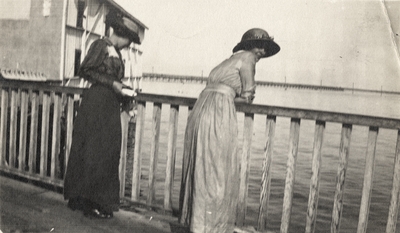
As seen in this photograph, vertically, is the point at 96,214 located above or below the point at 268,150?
below

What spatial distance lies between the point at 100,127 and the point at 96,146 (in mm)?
145

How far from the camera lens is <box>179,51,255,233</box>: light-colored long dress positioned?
231 cm

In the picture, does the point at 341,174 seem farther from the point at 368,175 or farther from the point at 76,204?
the point at 76,204

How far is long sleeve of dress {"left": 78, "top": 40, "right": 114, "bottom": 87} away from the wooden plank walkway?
1016 millimetres

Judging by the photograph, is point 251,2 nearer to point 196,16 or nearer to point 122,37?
point 196,16

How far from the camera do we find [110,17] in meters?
2.67

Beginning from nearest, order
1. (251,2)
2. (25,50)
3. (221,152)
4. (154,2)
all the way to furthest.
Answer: (221,152) < (251,2) < (154,2) < (25,50)

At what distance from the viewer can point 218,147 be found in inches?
91.0

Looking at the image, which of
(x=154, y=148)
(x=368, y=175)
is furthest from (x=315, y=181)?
(x=154, y=148)

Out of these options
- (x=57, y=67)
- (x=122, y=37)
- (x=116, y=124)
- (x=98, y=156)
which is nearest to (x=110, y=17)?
(x=122, y=37)

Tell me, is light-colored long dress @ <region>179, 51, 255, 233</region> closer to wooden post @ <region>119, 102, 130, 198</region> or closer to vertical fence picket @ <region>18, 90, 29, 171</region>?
wooden post @ <region>119, 102, 130, 198</region>

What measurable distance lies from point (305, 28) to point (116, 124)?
7.42ft

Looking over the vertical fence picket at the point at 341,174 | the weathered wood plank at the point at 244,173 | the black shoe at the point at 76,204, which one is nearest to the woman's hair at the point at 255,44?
the weathered wood plank at the point at 244,173

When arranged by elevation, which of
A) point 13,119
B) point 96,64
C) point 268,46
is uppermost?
point 268,46
